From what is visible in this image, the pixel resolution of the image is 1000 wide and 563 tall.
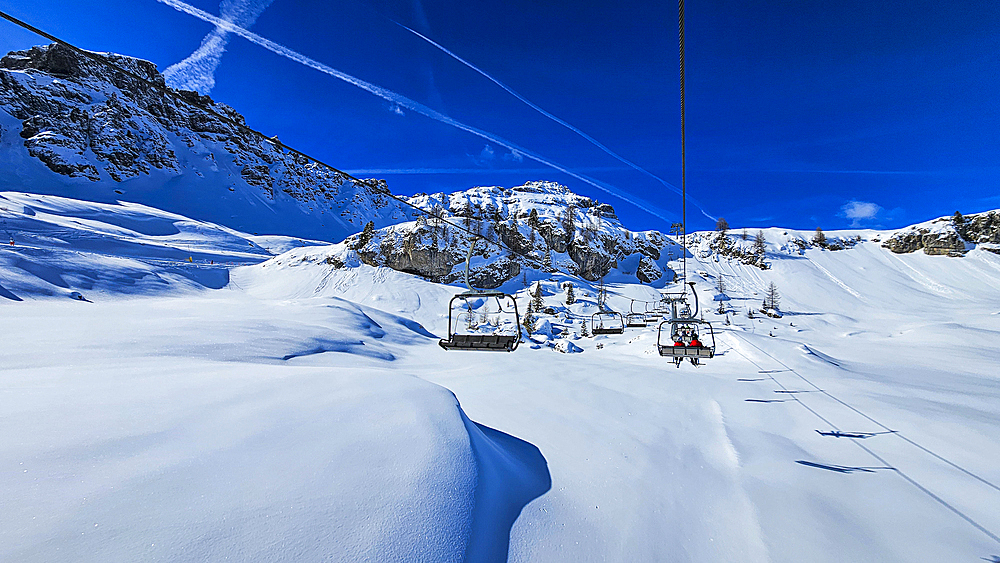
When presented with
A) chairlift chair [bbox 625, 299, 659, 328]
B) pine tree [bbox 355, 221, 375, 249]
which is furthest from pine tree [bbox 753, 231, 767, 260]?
pine tree [bbox 355, 221, 375, 249]

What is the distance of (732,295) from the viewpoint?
58344 millimetres

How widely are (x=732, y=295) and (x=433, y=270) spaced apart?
47.7m

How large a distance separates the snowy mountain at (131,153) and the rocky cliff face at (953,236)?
10185 cm

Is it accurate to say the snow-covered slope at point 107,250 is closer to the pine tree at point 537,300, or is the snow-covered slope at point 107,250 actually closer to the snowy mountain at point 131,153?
the snowy mountain at point 131,153

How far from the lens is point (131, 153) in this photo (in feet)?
278

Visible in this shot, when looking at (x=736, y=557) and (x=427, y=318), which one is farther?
(x=427, y=318)

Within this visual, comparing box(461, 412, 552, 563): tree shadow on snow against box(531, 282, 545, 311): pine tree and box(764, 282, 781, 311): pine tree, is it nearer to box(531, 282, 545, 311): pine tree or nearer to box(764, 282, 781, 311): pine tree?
box(531, 282, 545, 311): pine tree

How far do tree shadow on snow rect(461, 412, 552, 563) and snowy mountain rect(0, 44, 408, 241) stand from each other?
209 feet

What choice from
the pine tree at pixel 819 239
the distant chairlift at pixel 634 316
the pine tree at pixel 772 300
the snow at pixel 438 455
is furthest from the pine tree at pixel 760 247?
the snow at pixel 438 455

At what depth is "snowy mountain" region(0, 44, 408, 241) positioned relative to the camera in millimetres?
74312

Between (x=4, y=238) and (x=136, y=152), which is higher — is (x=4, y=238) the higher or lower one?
the lower one

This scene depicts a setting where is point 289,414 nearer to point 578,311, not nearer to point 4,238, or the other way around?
point 578,311

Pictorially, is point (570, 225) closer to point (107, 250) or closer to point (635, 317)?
point (635, 317)

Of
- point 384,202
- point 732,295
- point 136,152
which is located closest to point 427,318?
point 732,295
